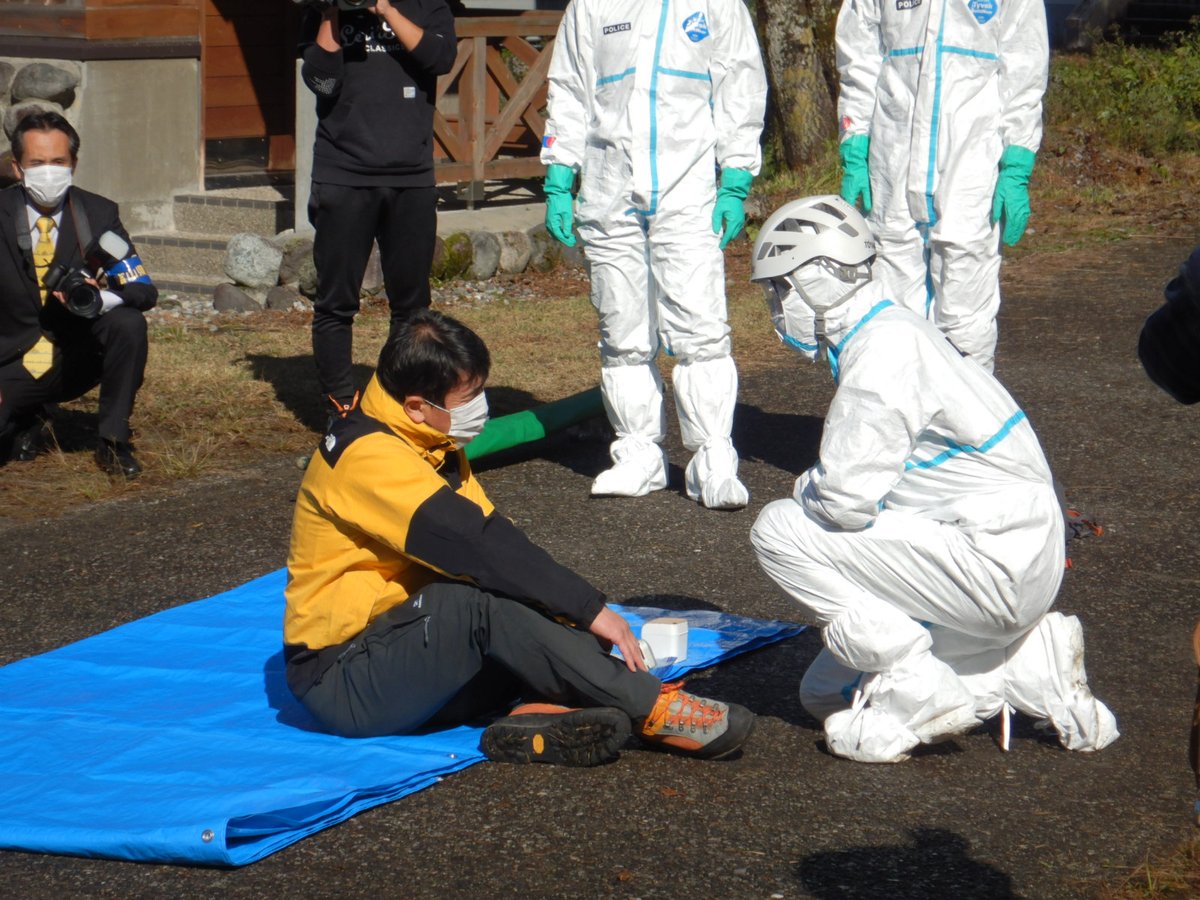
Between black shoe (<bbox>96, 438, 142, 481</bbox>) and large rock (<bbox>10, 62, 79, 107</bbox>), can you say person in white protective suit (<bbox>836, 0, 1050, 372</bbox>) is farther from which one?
large rock (<bbox>10, 62, 79, 107</bbox>)

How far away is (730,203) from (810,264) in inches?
94.7

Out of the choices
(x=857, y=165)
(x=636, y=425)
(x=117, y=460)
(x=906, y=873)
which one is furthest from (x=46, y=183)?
(x=906, y=873)

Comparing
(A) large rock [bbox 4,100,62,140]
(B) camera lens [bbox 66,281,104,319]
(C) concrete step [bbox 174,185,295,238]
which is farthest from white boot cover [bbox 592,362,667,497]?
(A) large rock [bbox 4,100,62,140]

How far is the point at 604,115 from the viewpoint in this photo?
6148mm

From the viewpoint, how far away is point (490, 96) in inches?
507

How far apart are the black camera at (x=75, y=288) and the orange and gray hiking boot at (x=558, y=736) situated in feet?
10.5

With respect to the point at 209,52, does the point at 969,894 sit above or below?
below

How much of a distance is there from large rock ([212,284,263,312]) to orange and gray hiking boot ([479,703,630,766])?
22.7 ft

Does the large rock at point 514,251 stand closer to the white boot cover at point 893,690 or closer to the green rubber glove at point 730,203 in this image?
the green rubber glove at point 730,203

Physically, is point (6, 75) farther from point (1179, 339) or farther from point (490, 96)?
point (1179, 339)

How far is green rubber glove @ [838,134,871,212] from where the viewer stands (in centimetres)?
640

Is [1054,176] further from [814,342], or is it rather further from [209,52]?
[814,342]

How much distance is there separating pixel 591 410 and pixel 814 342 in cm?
315

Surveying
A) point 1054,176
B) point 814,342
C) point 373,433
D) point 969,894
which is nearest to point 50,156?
point 373,433
